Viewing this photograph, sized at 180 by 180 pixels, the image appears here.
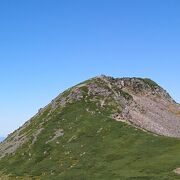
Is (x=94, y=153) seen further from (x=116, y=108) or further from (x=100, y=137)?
(x=116, y=108)

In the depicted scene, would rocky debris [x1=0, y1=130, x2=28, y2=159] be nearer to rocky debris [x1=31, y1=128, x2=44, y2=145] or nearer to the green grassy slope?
rocky debris [x1=31, y1=128, x2=44, y2=145]

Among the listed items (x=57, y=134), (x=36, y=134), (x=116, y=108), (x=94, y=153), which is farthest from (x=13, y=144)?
(x=94, y=153)

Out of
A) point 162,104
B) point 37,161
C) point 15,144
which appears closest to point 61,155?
point 37,161

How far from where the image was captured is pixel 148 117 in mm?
114000

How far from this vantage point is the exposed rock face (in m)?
105

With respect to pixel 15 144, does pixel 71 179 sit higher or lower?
lower

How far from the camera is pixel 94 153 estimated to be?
8144cm

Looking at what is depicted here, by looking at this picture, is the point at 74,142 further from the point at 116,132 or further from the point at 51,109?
the point at 51,109

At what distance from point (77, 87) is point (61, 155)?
3892cm

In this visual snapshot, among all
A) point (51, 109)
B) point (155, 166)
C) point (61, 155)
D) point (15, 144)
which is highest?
point (51, 109)

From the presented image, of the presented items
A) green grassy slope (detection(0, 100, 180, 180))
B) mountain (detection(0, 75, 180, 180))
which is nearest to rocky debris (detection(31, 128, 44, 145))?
mountain (detection(0, 75, 180, 180))

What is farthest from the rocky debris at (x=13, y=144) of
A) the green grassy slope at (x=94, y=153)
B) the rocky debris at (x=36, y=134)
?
the green grassy slope at (x=94, y=153)

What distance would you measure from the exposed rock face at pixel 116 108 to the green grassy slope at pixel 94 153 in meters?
3.49

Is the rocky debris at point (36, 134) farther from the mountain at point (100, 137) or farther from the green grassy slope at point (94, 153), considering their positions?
the green grassy slope at point (94, 153)
